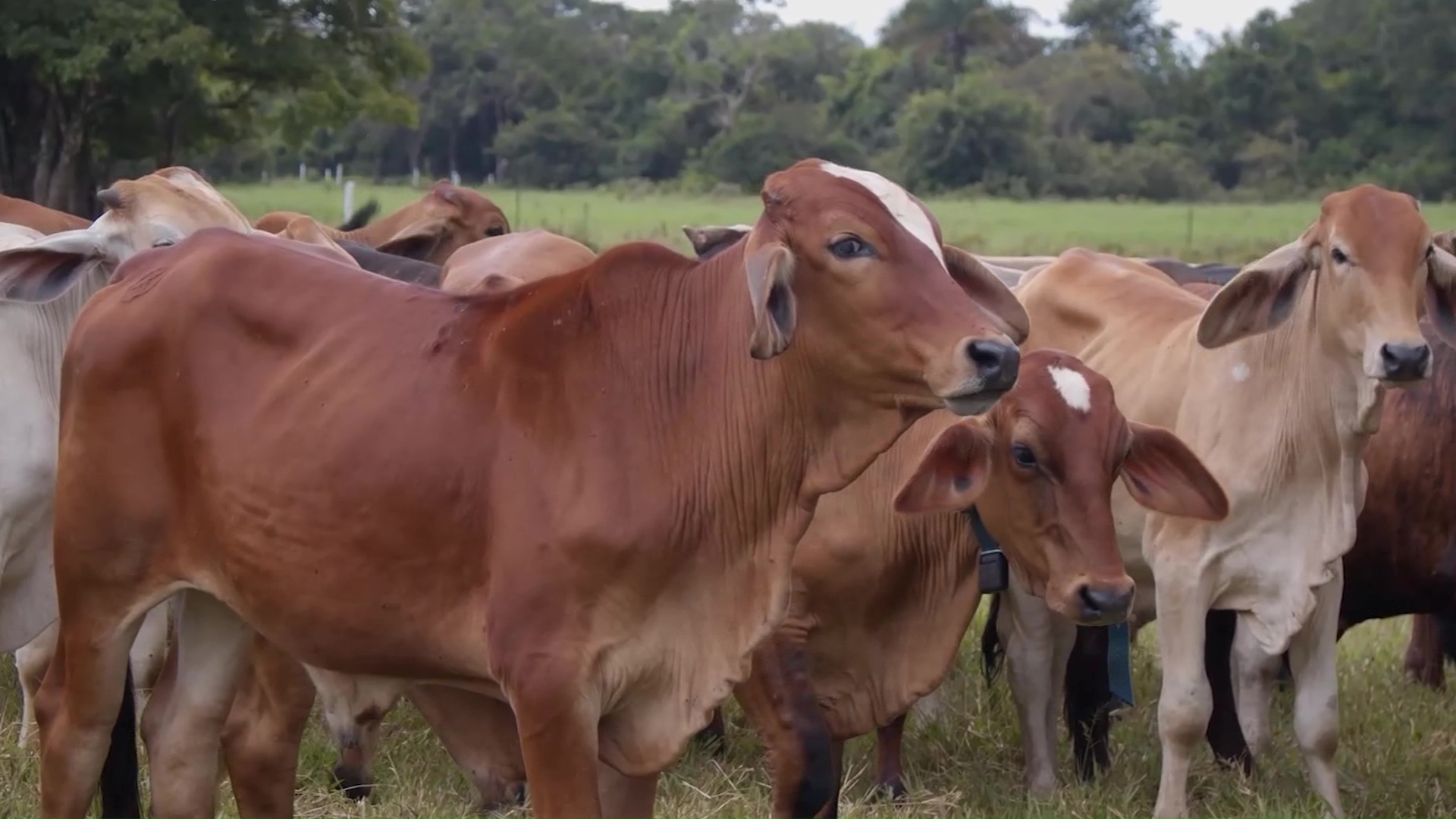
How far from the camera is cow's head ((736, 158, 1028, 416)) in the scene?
2986 mm

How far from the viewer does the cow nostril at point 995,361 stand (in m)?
2.95

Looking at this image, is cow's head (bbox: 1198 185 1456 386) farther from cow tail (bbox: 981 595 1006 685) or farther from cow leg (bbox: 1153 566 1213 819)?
cow tail (bbox: 981 595 1006 685)

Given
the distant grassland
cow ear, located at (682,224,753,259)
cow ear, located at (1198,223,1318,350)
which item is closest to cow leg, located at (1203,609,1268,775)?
cow ear, located at (1198,223,1318,350)

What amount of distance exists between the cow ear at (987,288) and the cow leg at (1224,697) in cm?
225

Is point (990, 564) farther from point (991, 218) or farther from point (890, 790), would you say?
point (991, 218)

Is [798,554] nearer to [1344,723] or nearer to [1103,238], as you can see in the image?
[1344,723]

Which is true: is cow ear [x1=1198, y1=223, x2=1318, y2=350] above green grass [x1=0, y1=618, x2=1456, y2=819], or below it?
above

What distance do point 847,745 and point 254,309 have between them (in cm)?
278

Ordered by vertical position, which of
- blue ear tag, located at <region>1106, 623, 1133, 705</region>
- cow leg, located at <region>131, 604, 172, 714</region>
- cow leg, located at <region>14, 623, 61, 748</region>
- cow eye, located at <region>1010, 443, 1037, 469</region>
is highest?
cow eye, located at <region>1010, 443, 1037, 469</region>

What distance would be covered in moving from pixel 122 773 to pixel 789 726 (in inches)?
55.9

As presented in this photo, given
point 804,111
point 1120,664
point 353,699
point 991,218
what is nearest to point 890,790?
point 1120,664

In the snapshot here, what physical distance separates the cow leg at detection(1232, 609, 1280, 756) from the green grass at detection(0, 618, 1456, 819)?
136mm

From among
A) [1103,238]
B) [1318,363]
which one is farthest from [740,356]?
[1103,238]

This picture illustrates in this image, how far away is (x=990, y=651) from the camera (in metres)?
6.58
